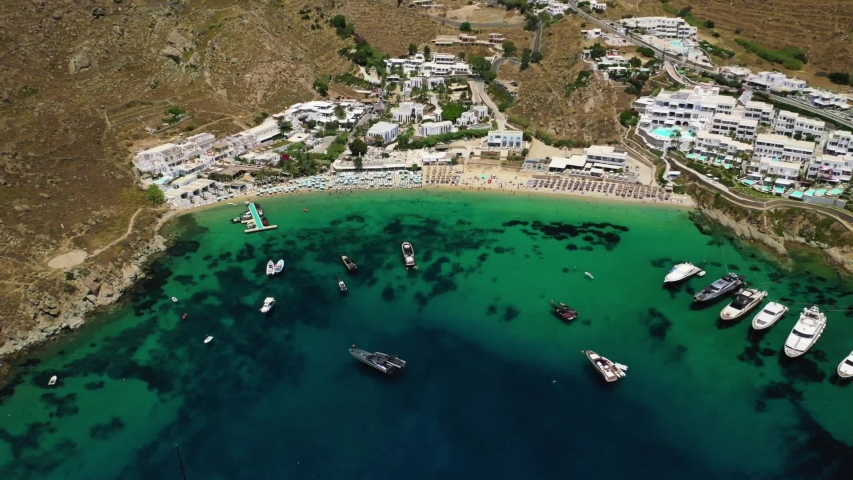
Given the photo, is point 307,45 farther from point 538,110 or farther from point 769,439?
point 769,439

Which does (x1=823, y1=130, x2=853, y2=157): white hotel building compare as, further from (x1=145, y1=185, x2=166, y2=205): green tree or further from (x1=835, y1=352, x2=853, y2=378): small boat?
(x1=145, y1=185, x2=166, y2=205): green tree

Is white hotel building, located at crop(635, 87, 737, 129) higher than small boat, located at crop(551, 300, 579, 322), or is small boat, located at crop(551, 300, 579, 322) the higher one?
white hotel building, located at crop(635, 87, 737, 129)

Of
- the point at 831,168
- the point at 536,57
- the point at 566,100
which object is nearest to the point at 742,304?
the point at 831,168

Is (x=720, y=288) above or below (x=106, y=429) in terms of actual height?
above

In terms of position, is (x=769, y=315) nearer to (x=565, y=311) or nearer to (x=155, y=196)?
(x=565, y=311)

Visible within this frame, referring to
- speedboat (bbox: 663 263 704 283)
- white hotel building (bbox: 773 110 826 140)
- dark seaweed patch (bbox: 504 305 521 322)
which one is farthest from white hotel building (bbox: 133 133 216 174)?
white hotel building (bbox: 773 110 826 140)

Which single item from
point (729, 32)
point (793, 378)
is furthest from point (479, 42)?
point (793, 378)
